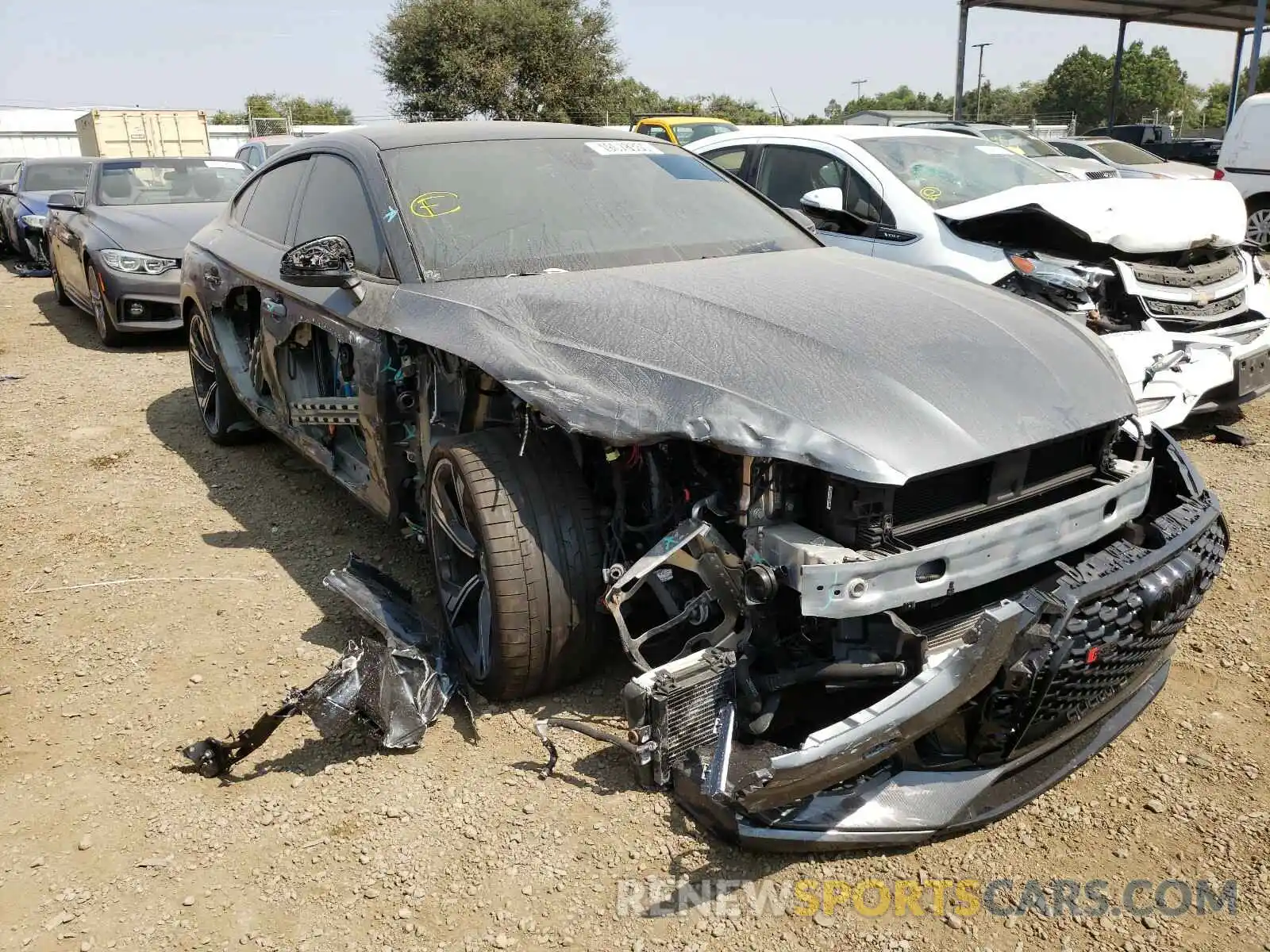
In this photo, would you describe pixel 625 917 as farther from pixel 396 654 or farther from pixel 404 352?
pixel 404 352

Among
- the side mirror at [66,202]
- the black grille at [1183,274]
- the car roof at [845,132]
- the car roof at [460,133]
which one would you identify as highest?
the car roof at [460,133]

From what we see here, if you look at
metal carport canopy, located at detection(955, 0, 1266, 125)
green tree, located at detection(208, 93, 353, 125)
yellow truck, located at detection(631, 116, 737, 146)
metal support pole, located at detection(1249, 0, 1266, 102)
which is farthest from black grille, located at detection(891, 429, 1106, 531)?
green tree, located at detection(208, 93, 353, 125)

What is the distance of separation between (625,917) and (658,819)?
0.34 meters

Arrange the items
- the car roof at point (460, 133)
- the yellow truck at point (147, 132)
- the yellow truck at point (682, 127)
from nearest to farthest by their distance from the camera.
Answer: the car roof at point (460, 133) < the yellow truck at point (682, 127) < the yellow truck at point (147, 132)

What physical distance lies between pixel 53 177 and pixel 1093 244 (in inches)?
526

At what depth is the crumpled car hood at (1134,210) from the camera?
5.30m

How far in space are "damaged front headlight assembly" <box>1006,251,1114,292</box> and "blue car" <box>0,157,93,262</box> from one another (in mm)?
11930

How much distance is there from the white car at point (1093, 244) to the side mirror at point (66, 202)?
6572 millimetres

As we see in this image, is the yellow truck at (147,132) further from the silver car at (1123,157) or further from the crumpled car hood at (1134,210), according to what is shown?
the crumpled car hood at (1134,210)

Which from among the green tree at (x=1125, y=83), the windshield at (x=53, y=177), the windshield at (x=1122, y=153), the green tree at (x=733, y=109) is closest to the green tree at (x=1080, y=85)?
the green tree at (x=1125, y=83)

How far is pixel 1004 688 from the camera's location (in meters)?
2.26

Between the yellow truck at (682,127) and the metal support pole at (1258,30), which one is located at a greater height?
the metal support pole at (1258,30)

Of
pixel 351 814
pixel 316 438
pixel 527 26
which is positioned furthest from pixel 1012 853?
pixel 527 26

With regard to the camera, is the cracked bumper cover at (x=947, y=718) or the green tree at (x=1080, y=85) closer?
the cracked bumper cover at (x=947, y=718)
